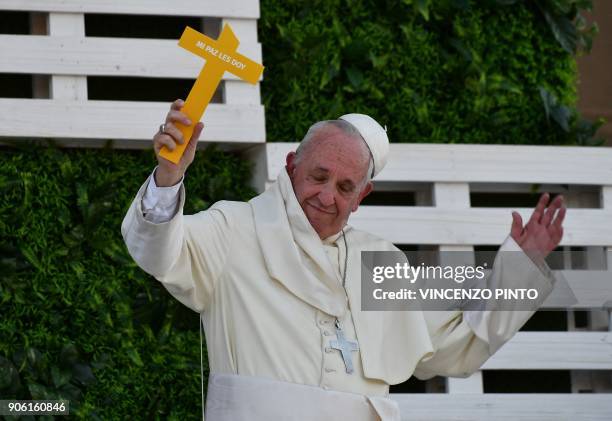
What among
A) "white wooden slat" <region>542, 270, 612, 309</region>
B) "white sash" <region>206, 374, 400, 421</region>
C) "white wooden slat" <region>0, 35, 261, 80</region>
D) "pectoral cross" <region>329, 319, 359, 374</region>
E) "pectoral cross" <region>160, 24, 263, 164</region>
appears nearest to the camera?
"pectoral cross" <region>160, 24, 263, 164</region>

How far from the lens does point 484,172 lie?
20.9 feet

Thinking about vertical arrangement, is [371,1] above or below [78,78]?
above

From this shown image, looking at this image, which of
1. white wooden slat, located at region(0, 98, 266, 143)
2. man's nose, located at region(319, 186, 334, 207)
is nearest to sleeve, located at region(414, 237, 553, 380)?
man's nose, located at region(319, 186, 334, 207)

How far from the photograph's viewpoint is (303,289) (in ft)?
15.8

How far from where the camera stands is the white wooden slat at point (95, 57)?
5812mm

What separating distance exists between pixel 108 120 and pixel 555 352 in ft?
6.76

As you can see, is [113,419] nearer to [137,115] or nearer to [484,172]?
[137,115]

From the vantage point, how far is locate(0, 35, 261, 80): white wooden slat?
19.1 ft

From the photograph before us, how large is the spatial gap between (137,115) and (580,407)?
7.11ft

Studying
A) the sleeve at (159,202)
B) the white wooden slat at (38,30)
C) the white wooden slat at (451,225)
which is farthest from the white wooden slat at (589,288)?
the sleeve at (159,202)

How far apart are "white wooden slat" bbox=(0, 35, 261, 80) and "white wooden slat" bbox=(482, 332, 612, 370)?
1.60 m

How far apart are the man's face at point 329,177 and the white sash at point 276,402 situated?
56 cm

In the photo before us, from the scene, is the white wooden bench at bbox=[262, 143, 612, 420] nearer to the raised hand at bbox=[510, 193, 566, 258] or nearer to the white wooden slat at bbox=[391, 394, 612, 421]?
the white wooden slat at bbox=[391, 394, 612, 421]

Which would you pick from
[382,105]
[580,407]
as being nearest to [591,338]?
[580,407]
